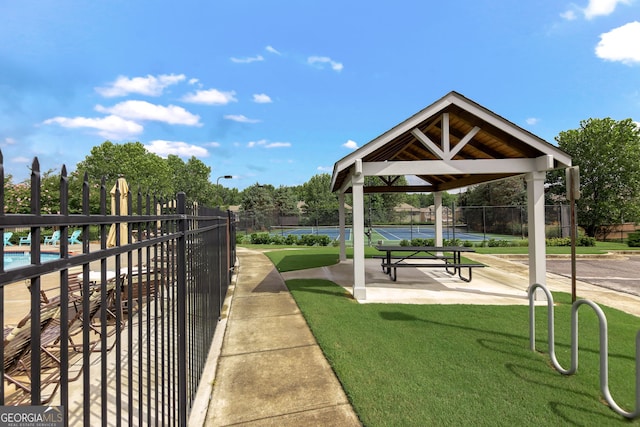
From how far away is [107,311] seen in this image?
10.8ft

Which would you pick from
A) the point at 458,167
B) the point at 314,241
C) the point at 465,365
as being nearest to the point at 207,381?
the point at 465,365

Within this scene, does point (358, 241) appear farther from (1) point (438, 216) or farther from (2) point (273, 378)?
(1) point (438, 216)

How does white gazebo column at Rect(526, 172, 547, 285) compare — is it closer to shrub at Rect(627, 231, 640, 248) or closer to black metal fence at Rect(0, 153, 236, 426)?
black metal fence at Rect(0, 153, 236, 426)

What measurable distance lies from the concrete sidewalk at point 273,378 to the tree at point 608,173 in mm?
31415

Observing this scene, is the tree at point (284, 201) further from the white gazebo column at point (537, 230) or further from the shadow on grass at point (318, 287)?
the white gazebo column at point (537, 230)

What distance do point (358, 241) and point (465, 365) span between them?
3.63 m

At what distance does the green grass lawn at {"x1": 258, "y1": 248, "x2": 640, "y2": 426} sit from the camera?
308 centimetres

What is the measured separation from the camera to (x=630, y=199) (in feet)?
84.2

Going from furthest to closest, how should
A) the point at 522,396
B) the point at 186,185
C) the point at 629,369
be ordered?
the point at 186,185, the point at 629,369, the point at 522,396

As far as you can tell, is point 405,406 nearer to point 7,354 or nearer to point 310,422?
point 310,422

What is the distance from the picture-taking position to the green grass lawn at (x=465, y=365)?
3.08 m

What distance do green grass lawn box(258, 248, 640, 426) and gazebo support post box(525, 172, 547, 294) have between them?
0.85 metres

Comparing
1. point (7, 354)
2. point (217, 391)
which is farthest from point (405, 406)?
point (7, 354)

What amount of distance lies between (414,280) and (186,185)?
6349cm
